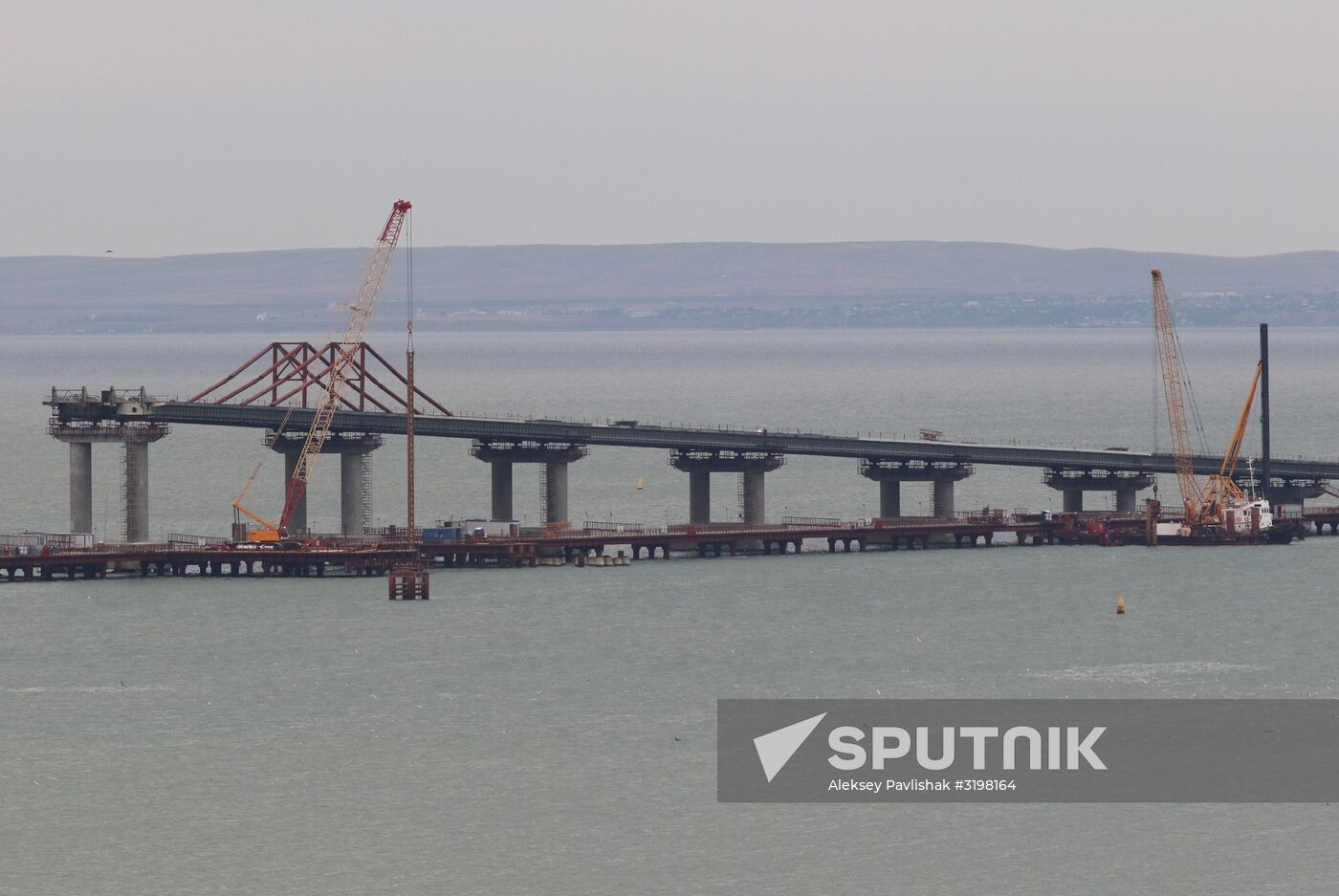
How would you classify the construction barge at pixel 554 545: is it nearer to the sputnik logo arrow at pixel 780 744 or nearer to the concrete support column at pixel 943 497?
the concrete support column at pixel 943 497

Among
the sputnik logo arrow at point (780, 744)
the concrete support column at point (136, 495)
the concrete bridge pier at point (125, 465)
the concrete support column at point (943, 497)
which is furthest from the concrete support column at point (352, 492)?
the sputnik logo arrow at point (780, 744)

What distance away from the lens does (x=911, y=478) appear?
199 m

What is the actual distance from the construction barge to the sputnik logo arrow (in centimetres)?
5730

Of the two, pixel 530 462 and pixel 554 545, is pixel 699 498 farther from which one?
pixel 554 545

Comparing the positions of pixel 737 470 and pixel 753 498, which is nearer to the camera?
pixel 737 470

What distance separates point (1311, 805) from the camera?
101750 mm

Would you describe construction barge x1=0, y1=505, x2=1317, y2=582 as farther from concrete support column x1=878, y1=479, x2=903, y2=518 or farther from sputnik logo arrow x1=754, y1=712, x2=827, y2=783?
sputnik logo arrow x1=754, y1=712, x2=827, y2=783

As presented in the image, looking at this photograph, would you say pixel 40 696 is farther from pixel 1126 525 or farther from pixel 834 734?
pixel 1126 525

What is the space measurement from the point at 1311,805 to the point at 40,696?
5940 centimetres

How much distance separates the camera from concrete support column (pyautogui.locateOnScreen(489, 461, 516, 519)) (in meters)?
194

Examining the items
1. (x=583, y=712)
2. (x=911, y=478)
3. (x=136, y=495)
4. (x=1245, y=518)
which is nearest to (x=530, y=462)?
(x=136, y=495)

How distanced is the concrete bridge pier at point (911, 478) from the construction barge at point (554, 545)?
292 centimetres

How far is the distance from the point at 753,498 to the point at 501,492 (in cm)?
1888

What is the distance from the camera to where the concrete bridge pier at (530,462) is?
19138cm
